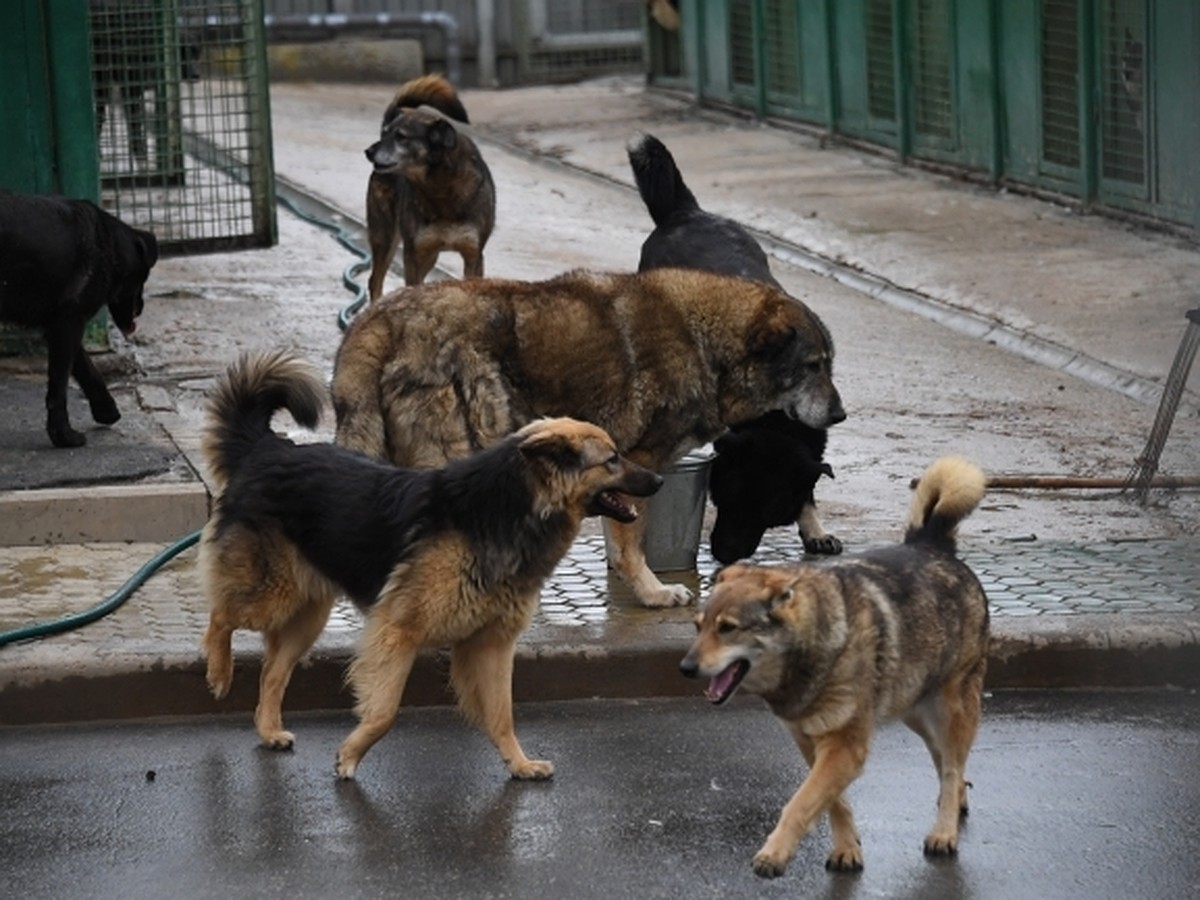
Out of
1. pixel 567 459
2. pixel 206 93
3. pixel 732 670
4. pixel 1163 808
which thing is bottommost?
pixel 1163 808

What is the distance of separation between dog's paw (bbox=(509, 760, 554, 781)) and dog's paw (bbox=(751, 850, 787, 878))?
1122 millimetres

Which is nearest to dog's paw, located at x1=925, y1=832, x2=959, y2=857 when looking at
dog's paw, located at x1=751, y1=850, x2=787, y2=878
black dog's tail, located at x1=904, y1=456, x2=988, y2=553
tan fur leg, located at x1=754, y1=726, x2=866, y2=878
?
tan fur leg, located at x1=754, y1=726, x2=866, y2=878

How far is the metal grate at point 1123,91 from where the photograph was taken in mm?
15703

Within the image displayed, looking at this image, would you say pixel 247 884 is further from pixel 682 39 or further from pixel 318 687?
pixel 682 39

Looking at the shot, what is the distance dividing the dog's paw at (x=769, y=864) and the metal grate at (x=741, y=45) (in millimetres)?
18137

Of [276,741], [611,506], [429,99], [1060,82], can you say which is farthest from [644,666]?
[1060,82]

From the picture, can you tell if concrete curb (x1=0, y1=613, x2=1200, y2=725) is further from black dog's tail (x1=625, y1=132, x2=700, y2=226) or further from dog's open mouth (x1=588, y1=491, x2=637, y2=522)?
black dog's tail (x1=625, y1=132, x2=700, y2=226)

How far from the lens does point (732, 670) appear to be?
222 inches

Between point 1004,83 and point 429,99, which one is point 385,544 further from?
point 1004,83

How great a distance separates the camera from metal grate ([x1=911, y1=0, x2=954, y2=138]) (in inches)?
741

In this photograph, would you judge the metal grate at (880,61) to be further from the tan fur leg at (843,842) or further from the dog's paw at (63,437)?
the tan fur leg at (843,842)

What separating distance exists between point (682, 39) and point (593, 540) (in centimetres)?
1699

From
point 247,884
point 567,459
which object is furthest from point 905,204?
point 247,884

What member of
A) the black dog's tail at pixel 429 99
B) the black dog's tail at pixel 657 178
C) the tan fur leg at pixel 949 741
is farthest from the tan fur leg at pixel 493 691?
the black dog's tail at pixel 429 99
